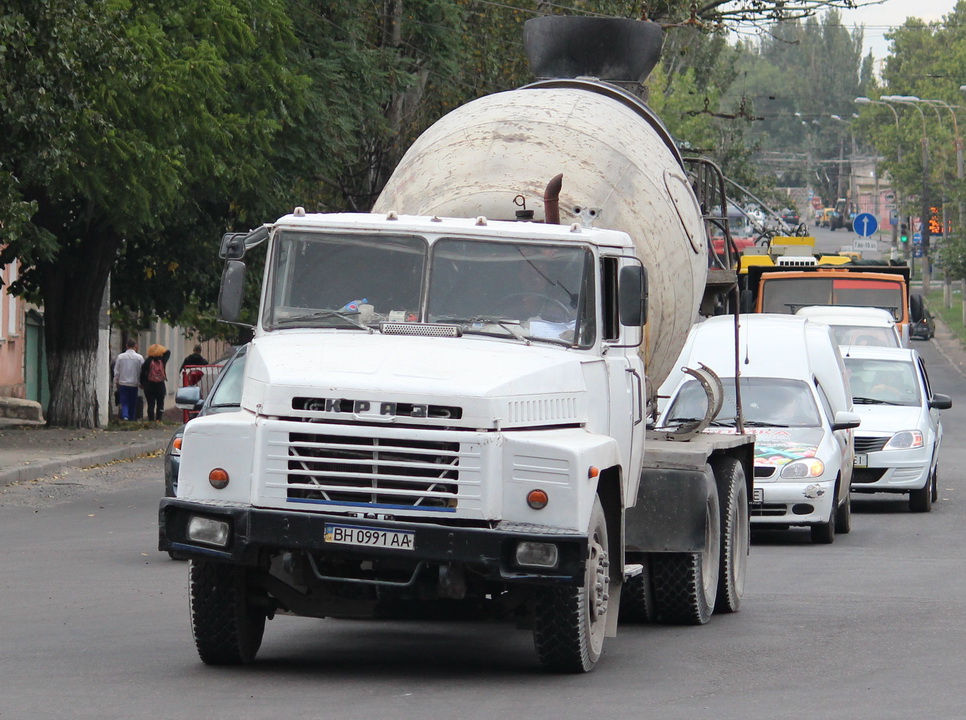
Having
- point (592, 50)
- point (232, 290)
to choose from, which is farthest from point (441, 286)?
point (592, 50)

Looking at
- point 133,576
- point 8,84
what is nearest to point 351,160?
point 8,84

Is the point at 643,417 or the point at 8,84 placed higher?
the point at 8,84

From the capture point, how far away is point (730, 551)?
38.7ft

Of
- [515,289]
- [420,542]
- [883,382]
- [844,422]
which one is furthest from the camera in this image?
[883,382]

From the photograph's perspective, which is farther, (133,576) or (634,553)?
(133,576)

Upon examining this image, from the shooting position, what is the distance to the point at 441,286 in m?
9.12

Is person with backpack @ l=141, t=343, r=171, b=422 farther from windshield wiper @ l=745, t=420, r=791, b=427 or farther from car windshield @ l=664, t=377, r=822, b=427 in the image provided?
windshield wiper @ l=745, t=420, r=791, b=427

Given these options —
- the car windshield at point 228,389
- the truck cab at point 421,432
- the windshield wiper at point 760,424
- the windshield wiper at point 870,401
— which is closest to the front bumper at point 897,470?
the windshield wiper at point 870,401

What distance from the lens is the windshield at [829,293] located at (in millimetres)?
35469

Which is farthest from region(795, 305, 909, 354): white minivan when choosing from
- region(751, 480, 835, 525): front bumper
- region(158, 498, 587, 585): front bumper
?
region(158, 498, 587, 585): front bumper

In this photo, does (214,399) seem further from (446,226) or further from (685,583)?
(446,226)

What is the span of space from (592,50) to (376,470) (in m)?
6.65

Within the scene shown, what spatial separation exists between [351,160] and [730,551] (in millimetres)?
25760

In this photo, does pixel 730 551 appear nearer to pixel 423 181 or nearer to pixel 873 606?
pixel 873 606
